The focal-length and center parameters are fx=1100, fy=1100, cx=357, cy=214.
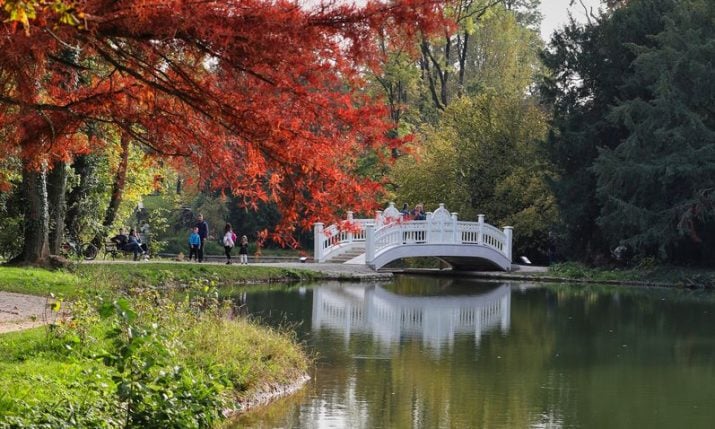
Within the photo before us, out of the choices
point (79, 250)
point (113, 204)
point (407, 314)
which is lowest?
point (407, 314)

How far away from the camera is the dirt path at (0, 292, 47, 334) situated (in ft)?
41.7

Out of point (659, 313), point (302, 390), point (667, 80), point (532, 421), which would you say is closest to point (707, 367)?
point (532, 421)

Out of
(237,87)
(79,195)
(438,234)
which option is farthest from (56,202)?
(438,234)

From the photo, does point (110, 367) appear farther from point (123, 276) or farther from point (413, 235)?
point (413, 235)

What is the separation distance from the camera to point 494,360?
15.6 metres

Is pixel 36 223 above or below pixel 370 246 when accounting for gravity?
below

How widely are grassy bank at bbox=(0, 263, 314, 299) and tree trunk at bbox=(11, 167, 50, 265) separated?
0.69 meters

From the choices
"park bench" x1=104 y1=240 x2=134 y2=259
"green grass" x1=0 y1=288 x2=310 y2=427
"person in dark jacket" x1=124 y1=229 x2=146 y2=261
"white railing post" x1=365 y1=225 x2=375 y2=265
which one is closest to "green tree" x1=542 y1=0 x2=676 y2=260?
"white railing post" x1=365 y1=225 x2=375 y2=265

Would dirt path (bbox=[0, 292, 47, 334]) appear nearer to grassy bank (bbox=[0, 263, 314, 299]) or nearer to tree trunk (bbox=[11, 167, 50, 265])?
grassy bank (bbox=[0, 263, 314, 299])

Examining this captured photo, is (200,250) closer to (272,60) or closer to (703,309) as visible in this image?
(703,309)

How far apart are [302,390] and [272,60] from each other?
188 inches

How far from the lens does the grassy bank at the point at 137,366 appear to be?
28.1 ft

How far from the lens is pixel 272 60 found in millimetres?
8797

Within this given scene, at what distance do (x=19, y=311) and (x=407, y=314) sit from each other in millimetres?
9150
